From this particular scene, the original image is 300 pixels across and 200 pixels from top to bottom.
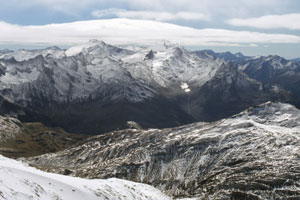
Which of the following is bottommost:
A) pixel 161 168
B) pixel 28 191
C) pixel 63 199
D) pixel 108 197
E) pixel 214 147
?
pixel 161 168

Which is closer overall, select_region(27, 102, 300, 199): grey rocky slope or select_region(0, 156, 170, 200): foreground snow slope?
select_region(0, 156, 170, 200): foreground snow slope

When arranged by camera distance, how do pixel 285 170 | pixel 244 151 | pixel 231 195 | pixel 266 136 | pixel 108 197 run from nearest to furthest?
pixel 108 197
pixel 231 195
pixel 285 170
pixel 244 151
pixel 266 136

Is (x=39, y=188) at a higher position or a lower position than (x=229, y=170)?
higher

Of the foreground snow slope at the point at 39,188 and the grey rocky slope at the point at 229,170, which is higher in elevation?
the foreground snow slope at the point at 39,188

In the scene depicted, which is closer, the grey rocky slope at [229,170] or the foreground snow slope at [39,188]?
the foreground snow slope at [39,188]

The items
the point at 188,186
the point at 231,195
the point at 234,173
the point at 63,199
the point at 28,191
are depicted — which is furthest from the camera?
the point at 188,186

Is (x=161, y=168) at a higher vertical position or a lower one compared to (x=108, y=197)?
lower

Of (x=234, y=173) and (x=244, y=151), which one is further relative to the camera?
(x=244, y=151)

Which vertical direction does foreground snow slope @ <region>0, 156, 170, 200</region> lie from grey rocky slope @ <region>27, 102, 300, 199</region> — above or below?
above

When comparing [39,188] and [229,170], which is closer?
[39,188]

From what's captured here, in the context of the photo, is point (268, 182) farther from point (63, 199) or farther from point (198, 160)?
point (63, 199)

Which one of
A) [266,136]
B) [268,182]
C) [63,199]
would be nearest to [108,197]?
[63,199]
